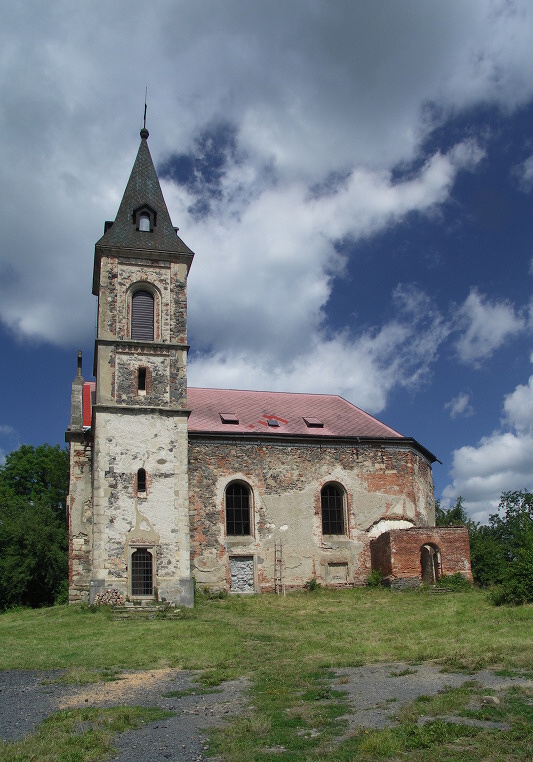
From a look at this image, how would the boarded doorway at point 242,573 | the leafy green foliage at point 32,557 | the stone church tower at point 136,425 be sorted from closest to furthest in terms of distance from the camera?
the stone church tower at point 136,425, the boarded doorway at point 242,573, the leafy green foliage at point 32,557

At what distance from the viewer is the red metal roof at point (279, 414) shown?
2875 centimetres

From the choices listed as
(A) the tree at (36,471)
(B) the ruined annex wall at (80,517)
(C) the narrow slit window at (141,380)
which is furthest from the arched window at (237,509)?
(A) the tree at (36,471)

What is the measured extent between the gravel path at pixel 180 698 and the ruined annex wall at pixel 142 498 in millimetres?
10278

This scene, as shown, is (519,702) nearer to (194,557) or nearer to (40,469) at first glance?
(194,557)

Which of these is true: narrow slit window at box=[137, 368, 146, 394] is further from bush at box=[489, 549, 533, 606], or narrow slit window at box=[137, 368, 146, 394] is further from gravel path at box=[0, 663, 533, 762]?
bush at box=[489, 549, 533, 606]

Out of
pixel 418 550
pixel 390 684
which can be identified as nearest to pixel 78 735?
pixel 390 684

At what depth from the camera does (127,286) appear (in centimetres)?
2709

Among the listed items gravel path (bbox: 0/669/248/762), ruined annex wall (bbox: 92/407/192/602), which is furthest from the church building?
gravel path (bbox: 0/669/248/762)

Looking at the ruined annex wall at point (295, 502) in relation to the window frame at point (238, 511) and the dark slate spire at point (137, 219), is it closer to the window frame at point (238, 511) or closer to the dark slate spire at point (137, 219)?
the window frame at point (238, 511)

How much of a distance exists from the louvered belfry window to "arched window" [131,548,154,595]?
331 inches

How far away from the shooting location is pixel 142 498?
24375mm

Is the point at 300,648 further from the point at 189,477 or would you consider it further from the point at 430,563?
the point at 430,563

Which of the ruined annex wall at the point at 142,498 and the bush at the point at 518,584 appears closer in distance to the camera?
the bush at the point at 518,584

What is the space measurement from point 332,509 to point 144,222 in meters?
14.7
